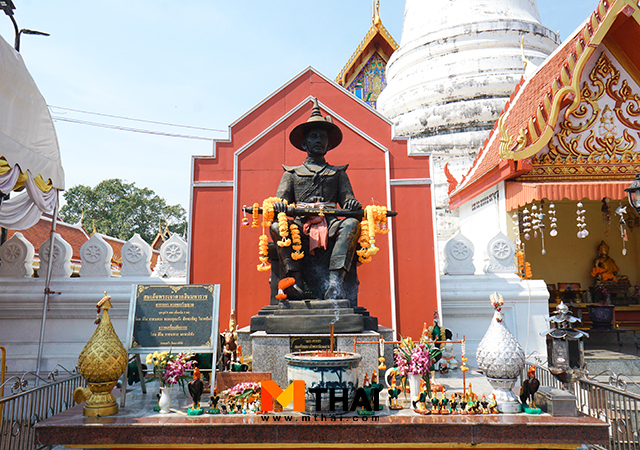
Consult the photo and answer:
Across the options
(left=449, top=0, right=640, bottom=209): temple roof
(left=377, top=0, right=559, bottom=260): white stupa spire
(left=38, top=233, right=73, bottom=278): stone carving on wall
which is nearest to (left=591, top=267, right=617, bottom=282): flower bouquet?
(left=377, top=0, right=559, bottom=260): white stupa spire

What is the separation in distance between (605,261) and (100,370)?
12464mm

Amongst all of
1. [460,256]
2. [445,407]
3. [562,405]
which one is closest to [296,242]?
[445,407]

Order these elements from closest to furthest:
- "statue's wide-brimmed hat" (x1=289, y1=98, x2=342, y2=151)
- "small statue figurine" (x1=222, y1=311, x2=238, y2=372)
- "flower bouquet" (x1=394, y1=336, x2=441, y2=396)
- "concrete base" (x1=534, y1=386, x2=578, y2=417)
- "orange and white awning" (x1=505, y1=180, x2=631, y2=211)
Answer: "concrete base" (x1=534, y1=386, x2=578, y2=417), "flower bouquet" (x1=394, y1=336, x2=441, y2=396), "small statue figurine" (x1=222, y1=311, x2=238, y2=372), "statue's wide-brimmed hat" (x1=289, y1=98, x2=342, y2=151), "orange and white awning" (x1=505, y1=180, x2=631, y2=211)

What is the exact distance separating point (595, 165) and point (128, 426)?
9.06 meters

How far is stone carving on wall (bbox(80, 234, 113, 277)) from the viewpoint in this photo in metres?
7.85

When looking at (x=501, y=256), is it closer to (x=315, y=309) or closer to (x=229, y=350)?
(x=315, y=309)

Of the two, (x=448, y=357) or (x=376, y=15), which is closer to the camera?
(x=448, y=357)

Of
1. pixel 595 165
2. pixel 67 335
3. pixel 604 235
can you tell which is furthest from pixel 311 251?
pixel 604 235

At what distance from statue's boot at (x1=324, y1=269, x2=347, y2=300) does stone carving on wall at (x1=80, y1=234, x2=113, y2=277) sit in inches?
173

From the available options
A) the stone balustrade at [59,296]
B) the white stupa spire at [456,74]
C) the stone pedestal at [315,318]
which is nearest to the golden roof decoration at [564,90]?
the white stupa spire at [456,74]

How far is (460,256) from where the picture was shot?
8172 mm

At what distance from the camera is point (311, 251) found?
5.89 meters

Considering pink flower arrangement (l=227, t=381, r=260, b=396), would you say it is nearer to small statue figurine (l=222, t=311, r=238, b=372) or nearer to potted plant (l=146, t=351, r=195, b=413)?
potted plant (l=146, t=351, r=195, b=413)

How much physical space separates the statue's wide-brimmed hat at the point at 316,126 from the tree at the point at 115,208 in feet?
104
